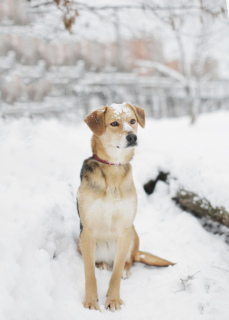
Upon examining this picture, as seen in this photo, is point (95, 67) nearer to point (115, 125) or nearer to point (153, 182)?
point (153, 182)

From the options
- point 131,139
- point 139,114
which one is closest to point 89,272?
point 131,139

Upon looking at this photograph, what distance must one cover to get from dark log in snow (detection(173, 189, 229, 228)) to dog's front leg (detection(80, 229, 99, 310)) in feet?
4.09

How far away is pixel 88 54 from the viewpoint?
4.25 m

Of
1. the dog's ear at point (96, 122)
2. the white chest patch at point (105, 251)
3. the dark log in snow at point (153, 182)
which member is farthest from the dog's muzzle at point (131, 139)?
the dark log in snow at point (153, 182)

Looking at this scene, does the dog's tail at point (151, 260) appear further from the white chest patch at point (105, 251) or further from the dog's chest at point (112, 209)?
the dog's chest at point (112, 209)

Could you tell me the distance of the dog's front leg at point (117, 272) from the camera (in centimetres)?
183

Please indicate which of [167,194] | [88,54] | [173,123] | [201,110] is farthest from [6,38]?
[201,110]

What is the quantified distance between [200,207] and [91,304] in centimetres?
151

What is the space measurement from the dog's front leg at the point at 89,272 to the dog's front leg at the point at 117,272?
0.10 metres

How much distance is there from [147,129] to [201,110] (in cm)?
209

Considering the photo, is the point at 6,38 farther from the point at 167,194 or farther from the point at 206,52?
the point at 206,52

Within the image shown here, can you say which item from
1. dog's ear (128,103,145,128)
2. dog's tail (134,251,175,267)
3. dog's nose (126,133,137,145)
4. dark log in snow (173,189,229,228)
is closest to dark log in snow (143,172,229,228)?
dark log in snow (173,189,229,228)

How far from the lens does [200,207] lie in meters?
2.82

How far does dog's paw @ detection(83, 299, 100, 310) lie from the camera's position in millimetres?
1759
